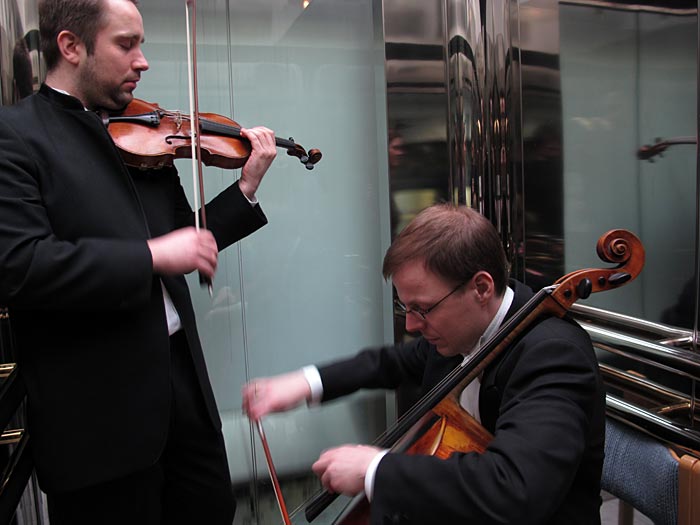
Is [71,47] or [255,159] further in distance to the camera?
[255,159]

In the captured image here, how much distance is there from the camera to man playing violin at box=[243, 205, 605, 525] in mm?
826

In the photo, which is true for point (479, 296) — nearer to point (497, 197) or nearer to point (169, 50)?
point (497, 197)

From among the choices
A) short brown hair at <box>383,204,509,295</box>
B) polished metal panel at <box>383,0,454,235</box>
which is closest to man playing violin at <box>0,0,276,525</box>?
short brown hair at <box>383,204,509,295</box>

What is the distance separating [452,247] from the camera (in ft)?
A: 3.43

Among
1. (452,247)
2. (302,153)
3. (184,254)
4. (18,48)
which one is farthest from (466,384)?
(18,48)

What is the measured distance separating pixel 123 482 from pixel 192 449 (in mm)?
161

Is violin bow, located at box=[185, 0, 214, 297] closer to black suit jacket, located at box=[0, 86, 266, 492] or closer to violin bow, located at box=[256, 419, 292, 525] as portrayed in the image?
black suit jacket, located at box=[0, 86, 266, 492]

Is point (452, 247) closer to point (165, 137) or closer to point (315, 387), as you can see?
point (315, 387)

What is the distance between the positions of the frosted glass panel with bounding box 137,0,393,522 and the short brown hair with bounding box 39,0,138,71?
1.95 feet

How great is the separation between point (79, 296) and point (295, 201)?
1.03 meters

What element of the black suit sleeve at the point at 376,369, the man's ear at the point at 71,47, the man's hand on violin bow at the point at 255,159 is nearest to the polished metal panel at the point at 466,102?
the man's hand on violin bow at the point at 255,159

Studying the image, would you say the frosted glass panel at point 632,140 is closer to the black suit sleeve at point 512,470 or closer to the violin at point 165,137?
the black suit sleeve at point 512,470

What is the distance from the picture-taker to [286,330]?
2.17 m

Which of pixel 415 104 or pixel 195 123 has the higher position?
pixel 415 104
